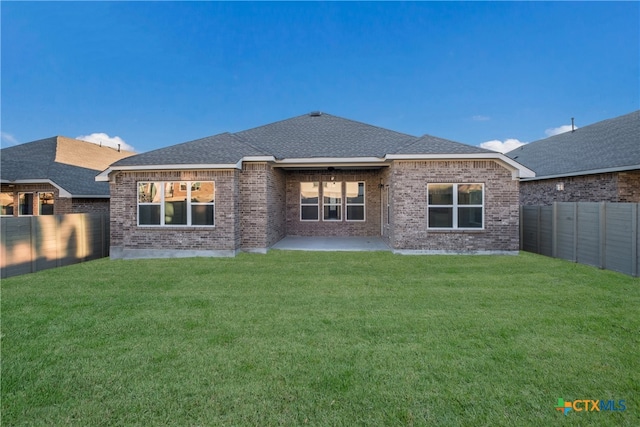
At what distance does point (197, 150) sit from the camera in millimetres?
10398

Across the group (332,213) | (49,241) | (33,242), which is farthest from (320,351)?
(332,213)

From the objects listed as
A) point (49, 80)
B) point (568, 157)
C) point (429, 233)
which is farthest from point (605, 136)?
point (49, 80)

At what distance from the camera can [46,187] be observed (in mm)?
13852

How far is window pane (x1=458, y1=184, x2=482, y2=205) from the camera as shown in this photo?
9758mm

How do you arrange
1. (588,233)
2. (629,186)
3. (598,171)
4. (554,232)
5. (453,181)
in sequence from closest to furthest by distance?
(588,233) < (554,232) < (453,181) < (629,186) < (598,171)

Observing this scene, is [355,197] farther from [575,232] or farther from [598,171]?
[598,171]

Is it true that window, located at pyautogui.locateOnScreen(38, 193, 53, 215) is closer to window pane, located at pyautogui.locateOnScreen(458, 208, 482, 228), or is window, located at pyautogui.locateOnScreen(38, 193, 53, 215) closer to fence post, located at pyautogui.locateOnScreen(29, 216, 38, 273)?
fence post, located at pyautogui.locateOnScreen(29, 216, 38, 273)

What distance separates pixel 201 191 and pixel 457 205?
9.07 metres

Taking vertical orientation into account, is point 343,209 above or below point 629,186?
below

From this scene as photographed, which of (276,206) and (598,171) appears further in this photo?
(276,206)

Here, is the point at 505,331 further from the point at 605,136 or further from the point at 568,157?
the point at 605,136

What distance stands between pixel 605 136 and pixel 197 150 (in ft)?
62.6

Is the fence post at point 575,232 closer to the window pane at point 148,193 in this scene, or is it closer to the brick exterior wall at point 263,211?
the brick exterior wall at point 263,211

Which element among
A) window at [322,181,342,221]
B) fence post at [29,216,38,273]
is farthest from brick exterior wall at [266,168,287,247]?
fence post at [29,216,38,273]
